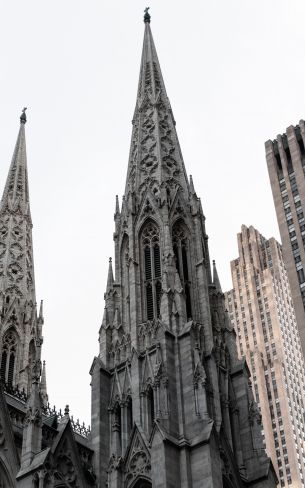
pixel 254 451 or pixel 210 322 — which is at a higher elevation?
pixel 210 322

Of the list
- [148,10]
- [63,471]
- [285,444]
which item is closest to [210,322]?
[63,471]

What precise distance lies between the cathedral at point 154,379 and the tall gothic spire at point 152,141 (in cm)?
11

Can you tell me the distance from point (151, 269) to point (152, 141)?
33.9 feet

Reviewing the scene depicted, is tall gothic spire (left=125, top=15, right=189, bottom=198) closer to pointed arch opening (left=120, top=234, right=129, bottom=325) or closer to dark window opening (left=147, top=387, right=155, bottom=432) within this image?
pointed arch opening (left=120, top=234, right=129, bottom=325)

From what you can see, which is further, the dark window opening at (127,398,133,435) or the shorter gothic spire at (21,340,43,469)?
the dark window opening at (127,398,133,435)

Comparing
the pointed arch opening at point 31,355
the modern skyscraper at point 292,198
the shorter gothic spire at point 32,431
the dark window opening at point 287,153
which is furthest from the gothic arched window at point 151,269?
the dark window opening at point 287,153

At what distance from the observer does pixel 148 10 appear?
206ft

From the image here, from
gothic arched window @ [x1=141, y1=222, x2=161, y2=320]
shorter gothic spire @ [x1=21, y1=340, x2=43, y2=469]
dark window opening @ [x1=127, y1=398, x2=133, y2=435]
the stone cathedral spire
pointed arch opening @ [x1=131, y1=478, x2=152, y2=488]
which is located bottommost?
pointed arch opening @ [x1=131, y1=478, x2=152, y2=488]

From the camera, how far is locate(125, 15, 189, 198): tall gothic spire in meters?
45.8

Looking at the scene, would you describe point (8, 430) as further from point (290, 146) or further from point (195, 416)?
point (290, 146)

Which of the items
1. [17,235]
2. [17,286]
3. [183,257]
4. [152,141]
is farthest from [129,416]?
[17,235]

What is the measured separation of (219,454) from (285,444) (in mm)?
75094

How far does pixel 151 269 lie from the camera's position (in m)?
41.3

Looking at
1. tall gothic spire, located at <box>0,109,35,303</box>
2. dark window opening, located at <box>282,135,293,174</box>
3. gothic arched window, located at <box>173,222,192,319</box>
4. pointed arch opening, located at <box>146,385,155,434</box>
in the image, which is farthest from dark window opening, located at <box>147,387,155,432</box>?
dark window opening, located at <box>282,135,293,174</box>
